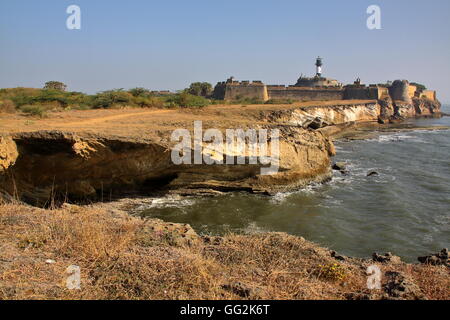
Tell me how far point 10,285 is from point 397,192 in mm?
12757

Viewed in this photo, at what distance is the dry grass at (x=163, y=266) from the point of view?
336cm

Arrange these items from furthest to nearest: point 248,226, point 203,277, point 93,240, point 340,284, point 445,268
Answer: point 248,226 → point 445,268 → point 93,240 → point 340,284 → point 203,277

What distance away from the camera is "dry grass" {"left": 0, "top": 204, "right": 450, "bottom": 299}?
3.36 meters

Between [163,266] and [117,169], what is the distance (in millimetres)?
6760

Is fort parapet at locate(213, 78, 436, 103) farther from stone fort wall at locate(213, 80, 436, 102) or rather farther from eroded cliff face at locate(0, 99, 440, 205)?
eroded cliff face at locate(0, 99, 440, 205)

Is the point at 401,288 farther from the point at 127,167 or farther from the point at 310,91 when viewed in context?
the point at 310,91

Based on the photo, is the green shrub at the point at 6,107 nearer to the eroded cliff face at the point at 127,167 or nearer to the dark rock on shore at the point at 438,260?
the eroded cliff face at the point at 127,167

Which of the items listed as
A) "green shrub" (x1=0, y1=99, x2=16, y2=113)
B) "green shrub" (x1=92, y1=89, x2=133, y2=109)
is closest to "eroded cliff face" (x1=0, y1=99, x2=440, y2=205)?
"green shrub" (x1=0, y1=99, x2=16, y2=113)

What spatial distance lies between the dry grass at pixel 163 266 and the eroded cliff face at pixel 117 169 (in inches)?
142

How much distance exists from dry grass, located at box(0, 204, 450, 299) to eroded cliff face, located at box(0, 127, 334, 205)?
3.61 m
